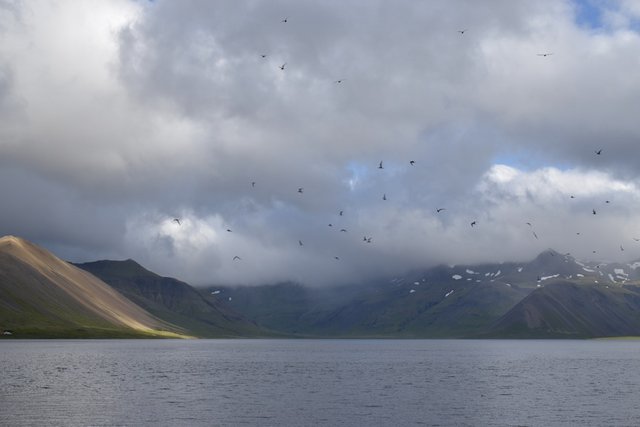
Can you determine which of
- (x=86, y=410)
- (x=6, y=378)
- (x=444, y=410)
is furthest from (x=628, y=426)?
(x=6, y=378)

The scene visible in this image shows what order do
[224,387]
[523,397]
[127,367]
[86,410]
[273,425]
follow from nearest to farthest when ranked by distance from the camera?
[273,425] < [86,410] < [523,397] < [224,387] < [127,367]

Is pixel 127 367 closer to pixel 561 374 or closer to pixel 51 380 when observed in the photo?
pixel 51 380

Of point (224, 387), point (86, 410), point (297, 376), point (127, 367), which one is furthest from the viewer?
point (127, 367)

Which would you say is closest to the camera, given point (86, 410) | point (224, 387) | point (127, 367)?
point (86, 410)

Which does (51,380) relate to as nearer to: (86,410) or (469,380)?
(86,410)

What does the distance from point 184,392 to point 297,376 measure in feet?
146

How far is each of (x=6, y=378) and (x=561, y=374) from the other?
10969 cm

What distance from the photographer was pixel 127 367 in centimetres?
16825

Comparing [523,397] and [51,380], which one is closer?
[523,397]

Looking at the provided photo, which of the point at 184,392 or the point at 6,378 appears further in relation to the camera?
the point at 6,378

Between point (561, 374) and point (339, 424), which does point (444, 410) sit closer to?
point (339, 424)

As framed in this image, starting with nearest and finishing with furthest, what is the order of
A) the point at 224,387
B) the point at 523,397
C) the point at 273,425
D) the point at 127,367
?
the point at 273,425 < the point at 523,397 < the point at 224,387 < the point at 127,367

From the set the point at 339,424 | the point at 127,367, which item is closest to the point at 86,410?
the point at 339,424

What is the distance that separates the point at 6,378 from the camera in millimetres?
126250
